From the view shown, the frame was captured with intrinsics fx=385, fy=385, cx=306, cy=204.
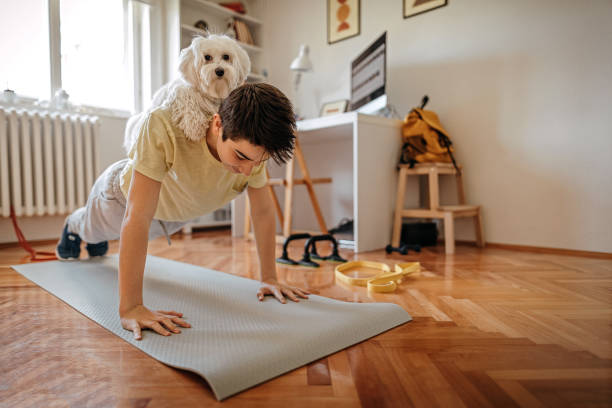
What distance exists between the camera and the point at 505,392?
23.2 inches

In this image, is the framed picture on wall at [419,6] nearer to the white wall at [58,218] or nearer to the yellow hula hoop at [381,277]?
the yellow hula hoop at [381,277]

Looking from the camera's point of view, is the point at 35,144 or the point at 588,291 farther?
the point at 35,144

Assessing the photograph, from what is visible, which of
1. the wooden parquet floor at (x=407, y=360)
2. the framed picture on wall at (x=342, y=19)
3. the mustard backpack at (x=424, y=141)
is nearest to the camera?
the wooden parquet floor at (x=407, y=360)

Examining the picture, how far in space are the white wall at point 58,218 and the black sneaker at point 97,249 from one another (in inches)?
35.9

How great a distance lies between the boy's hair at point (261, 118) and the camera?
0.73 m

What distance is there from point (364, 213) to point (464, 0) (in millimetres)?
1341

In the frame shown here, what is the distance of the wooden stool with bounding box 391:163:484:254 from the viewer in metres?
1.91

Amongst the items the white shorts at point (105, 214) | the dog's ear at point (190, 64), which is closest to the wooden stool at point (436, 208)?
the white shorts at point (105, 214)

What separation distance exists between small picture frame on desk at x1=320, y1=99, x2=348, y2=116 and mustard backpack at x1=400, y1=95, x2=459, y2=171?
70 centimetres

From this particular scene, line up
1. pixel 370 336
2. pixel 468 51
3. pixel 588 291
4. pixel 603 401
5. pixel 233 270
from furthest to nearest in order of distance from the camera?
pixel 468 51
pixel 233 270
pixel 588 291
pixel 370 336
pixel 603 401

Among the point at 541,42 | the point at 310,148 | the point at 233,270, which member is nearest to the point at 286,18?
the point at 310,148

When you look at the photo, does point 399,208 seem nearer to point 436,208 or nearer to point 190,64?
point 436,208

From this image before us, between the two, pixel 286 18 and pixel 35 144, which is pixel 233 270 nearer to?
pixel 35 144

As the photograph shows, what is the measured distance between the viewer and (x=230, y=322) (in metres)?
0.86
